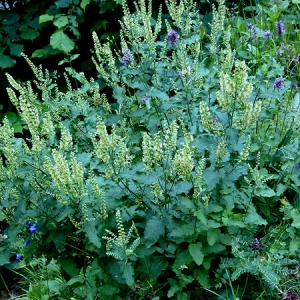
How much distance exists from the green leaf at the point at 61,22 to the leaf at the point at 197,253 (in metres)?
2.75

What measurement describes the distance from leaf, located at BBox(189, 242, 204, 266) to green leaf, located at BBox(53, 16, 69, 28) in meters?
2.75

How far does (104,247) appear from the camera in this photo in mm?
2225

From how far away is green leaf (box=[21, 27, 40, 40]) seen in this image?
4.14 metres

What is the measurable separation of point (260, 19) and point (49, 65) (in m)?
2.28

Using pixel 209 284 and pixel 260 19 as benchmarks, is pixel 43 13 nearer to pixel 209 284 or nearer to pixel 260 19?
pixel 260 19

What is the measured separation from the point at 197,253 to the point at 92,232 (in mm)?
524

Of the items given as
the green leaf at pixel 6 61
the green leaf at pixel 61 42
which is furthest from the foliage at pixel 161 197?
the green leaf at pixel 6 61

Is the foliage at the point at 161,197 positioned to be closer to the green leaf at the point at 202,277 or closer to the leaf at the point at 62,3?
the green leaf at the point at 202,277

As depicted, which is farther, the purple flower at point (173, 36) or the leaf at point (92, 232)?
the purple flower at point (173, 36)

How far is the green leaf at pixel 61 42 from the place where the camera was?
4043 mm

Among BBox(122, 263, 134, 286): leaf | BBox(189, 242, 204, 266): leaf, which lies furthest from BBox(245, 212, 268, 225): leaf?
BBox(122, 263, 134, 286): leaf

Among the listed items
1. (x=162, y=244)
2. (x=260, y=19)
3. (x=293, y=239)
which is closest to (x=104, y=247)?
(x=162, y=244)

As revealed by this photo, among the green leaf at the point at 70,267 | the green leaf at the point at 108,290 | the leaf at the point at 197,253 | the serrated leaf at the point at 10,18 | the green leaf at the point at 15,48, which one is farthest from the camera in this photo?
the serrated leaf at the point at 10,18

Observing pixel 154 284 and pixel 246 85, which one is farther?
pixel 154 284
